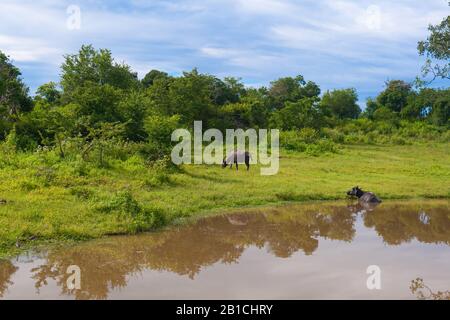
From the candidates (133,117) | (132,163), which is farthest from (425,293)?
(133,117)

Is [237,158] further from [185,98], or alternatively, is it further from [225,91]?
[225,91]

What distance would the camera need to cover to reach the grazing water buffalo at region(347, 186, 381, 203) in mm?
15641

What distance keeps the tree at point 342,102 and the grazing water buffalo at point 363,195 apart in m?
49.5

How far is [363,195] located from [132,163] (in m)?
7.81

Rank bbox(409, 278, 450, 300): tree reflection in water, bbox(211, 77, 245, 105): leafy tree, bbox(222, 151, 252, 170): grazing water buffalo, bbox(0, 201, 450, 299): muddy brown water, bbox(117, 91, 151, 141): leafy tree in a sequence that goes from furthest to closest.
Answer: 1. bbox(211, 77, 245, 105): leafy tree
2. bbox(117, 91, 151, 141): leafy tree
3. bbox(222, 151, 252, 170): grazing water buffalo
4. bbox(0, 201, 450, 299): muddy brown water
5. bbox(409, 278, 450, 300): tree reflection in water

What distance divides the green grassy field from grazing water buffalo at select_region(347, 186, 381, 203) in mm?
389

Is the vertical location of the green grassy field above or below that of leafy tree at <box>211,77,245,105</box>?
below

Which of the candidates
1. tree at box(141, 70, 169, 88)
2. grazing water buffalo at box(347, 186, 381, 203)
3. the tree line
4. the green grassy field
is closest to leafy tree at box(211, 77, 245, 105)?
the tree line

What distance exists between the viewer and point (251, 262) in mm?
9367

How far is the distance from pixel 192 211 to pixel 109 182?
3.09 m

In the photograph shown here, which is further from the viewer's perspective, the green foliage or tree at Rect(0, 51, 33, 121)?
the green foliage

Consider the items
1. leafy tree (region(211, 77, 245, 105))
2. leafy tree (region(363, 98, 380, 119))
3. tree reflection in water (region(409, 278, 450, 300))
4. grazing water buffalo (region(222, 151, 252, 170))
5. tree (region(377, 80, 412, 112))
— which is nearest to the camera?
tree reflection in water (region(409, 278, 450, 300))

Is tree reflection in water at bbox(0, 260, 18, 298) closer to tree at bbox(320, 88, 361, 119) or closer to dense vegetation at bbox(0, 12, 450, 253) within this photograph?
dense vegetation at bbox(0, 12, 450, 253)

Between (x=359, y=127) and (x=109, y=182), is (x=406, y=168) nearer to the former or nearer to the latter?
(x=109, y=182)
